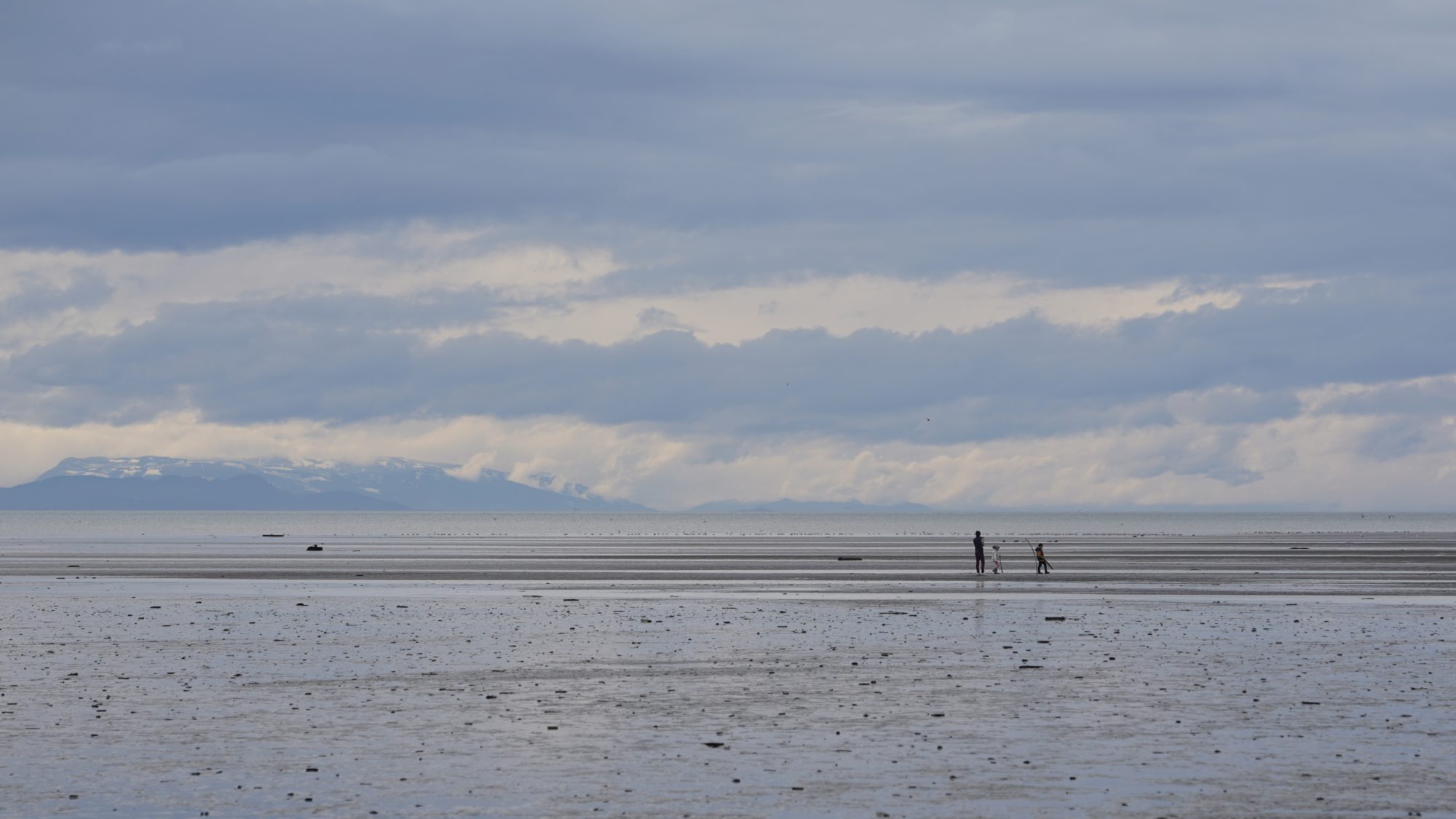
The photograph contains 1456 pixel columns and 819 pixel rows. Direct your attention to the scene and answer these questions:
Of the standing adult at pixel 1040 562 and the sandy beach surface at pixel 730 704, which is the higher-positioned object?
the standing adult at pixel 1040 562

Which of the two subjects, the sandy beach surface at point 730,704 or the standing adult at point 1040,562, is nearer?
the sandy beach surface at point 730,704

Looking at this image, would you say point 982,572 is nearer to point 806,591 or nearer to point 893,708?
point 806,591

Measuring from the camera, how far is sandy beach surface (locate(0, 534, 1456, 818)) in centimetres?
1780

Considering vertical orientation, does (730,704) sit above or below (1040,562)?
below

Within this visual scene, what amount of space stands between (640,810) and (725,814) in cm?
97

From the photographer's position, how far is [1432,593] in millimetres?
57719

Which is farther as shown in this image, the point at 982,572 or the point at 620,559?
the point at 620,559

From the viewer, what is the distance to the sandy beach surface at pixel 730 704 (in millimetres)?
17797

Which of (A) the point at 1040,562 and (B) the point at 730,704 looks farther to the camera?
(A) the point at 1040,562

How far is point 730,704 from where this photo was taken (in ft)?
83.8

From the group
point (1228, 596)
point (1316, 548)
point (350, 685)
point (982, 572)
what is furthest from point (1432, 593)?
point (1316, 548)

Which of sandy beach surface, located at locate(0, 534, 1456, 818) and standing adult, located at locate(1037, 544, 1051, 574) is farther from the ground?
standing adult, located at locate(1037, 544, 1051, 574)

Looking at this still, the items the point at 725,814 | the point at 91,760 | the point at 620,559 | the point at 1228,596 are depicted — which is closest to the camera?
the point at 725,814

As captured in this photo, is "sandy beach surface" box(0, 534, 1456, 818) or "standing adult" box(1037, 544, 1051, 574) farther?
"standing adult" box(1037, 544, 1051, 574)
